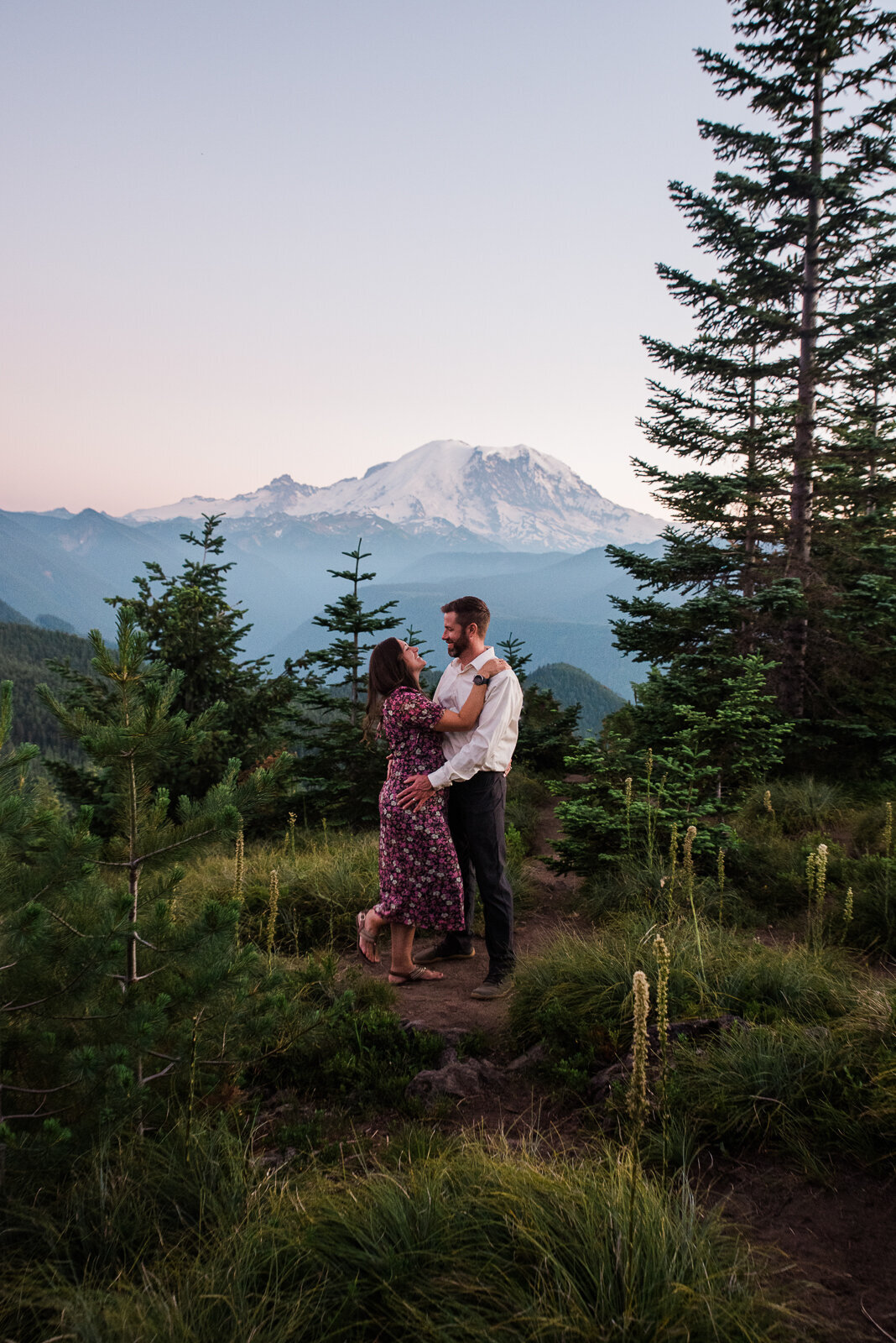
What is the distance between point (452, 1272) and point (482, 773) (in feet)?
9.03

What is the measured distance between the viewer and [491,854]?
176 inches

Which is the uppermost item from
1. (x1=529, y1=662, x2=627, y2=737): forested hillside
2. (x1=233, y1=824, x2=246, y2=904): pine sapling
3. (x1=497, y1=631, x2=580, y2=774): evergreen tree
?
(x1=233, y1=824, x2=246, y2=904): pine sapling

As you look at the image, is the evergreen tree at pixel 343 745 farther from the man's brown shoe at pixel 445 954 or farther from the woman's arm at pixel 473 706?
the woman's arm at pixel 473 706

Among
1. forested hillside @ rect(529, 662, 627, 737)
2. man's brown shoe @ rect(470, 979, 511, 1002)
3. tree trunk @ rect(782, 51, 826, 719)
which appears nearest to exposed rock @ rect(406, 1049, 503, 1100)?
man's brown shoe @ rect(470, 979, 511, 1002)

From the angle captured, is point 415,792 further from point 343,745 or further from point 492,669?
point 343,745

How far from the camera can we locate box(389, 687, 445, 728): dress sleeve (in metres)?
4.37

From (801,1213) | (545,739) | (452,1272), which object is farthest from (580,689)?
(452,1272)

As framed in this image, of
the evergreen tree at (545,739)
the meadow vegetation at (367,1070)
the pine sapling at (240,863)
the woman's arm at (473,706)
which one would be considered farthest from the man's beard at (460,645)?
the evergreen tree at (545,739)

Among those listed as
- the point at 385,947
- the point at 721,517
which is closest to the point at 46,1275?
the point at 385,947

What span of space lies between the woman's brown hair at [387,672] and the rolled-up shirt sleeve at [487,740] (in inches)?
22.8

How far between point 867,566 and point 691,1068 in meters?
11.0

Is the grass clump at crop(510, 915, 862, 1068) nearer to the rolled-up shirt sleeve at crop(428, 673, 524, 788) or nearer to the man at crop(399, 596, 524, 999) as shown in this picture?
the man at crop(399, 596, 524, 999)

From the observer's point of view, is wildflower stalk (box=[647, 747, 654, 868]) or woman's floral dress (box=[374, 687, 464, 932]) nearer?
woman's floral dress (box=[374, 687, 464, 932])

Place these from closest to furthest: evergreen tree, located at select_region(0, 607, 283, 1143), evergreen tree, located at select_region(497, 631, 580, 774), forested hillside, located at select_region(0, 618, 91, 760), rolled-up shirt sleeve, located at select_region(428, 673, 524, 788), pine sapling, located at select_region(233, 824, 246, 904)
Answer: evergreen tree, located at select_region(0, 607, 283, 1143) < pine sapling, located at select_region(233, 824, 246, 904) < rolled-up shirt sleeve, located at select_region(428, 673, 524, 788) < evergreen tree, located at select_region(497, 631, 580, 774) < forested hillside, located at select_region(0, 618, 91, 760)
